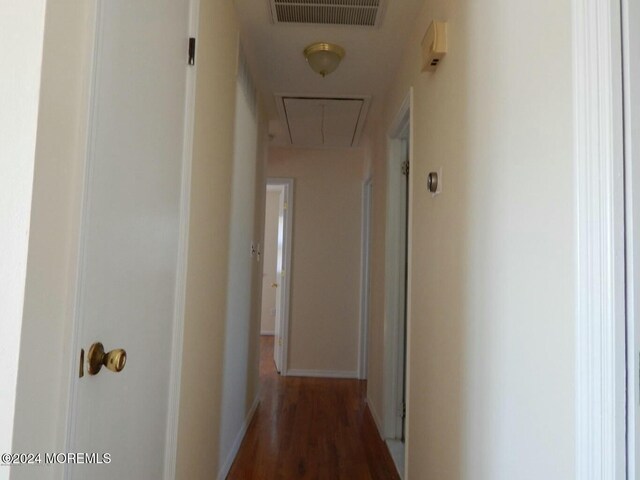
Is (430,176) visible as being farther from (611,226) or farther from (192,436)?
(192,436)

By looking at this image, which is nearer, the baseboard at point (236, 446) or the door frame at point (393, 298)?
the baseboard at point (236, 446)

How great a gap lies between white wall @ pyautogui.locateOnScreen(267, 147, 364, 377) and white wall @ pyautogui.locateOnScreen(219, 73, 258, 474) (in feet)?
4.45

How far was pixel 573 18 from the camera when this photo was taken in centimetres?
73

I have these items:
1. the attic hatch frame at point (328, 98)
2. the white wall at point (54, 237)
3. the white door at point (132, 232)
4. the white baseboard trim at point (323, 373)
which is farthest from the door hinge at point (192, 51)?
the white baseboard trim at point (323, 373)

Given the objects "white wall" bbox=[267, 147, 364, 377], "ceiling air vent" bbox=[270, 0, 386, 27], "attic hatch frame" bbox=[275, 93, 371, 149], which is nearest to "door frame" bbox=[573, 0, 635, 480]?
"ceiling air vent" bbox=[270, 0, 386, 27]

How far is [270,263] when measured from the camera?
256 inches

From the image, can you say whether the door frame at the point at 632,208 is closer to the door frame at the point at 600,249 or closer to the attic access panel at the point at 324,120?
the door frame at the point at 600,249

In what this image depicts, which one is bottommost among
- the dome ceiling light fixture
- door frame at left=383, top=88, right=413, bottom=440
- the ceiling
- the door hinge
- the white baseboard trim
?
the white baseboard trim

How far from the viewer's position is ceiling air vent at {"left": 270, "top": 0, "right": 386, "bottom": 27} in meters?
1.82

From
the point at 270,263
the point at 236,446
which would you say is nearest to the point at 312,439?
the point at 236,446

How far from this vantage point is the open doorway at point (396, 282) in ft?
8.25

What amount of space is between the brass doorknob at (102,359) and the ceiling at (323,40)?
5.80 feet

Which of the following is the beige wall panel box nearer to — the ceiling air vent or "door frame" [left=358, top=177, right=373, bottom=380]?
the ceiling air vent

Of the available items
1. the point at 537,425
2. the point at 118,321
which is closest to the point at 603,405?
the point at 537,425
